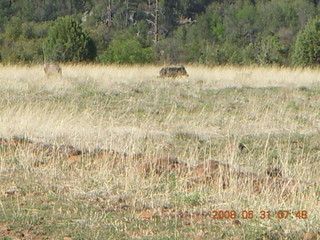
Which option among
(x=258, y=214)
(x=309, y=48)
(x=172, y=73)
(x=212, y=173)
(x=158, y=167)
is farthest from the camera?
(x=309, y=48)

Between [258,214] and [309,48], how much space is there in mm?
23823

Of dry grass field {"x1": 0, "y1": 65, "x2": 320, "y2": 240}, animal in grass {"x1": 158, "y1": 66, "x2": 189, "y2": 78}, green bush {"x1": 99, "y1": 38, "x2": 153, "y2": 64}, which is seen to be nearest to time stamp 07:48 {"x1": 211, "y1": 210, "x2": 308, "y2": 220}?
dry grass field {"x1": 0, "y1": 65, "x2": 320, "y2": 240}

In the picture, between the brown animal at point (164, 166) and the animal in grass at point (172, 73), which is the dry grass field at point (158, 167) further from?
the animal in grass at point (172, 73)

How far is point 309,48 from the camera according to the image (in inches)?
1083

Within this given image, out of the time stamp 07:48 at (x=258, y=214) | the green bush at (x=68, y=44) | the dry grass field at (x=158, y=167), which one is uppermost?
the time stamp 07:48 at (x=258, y=214)

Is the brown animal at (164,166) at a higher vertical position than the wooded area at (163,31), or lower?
higher

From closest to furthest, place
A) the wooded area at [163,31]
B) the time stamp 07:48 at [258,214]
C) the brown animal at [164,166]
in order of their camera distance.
→ the time stamp 07:48 at [258,214]
the brown animal at [164,166]
the wooded area at [163,31]

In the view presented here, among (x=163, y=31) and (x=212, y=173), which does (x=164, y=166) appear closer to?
(x=212, y=173)

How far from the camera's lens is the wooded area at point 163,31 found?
2906 centimetres

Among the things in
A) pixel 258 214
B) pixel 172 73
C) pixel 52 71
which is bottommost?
pixel 172 73

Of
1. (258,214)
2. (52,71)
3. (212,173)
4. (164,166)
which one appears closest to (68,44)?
(52,71)

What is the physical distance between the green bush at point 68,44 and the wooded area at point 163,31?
45mm

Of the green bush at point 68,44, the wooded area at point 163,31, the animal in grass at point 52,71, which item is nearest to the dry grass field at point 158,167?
the animal in grass at point 52,71

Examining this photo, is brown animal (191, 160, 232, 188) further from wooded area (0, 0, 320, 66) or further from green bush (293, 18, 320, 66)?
green bush (293, 18, 320, 66)
